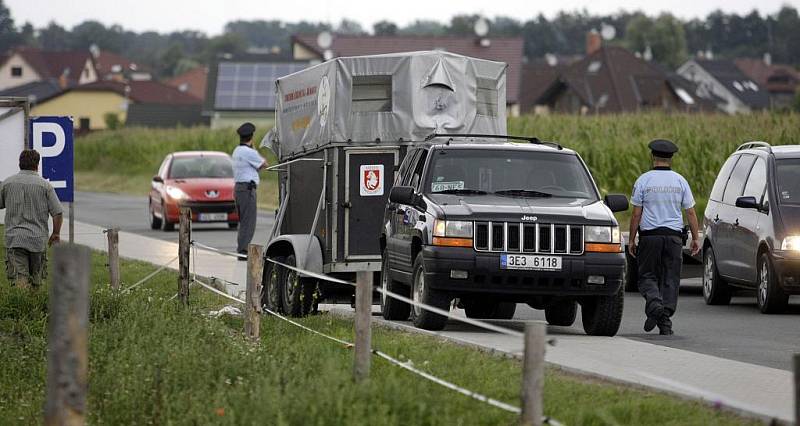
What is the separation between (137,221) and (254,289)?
80.3 feet

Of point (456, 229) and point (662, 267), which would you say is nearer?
point (456, 229)

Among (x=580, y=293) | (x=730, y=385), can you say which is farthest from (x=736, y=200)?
(x=730, y=385)

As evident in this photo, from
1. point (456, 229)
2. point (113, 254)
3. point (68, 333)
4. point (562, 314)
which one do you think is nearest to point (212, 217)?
point (113, 254)

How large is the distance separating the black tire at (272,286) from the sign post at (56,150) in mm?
3530

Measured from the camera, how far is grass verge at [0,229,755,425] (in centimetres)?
952

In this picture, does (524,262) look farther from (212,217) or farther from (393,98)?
(212,217)

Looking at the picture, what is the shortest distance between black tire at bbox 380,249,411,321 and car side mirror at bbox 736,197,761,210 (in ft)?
14.1

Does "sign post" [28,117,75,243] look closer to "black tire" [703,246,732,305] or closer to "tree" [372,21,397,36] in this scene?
"black tire" [703,246,732,305]

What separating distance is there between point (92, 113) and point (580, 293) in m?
110

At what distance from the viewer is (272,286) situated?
692 inches

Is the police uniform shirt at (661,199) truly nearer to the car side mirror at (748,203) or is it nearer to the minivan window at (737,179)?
the car side mirror at (748,203)

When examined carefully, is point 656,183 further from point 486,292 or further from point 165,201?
point 165,201

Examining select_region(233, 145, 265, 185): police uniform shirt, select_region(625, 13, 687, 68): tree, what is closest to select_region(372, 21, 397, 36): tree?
select_region(625, 13, 687, 68): tree

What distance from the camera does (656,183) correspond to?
1523 centimetres
